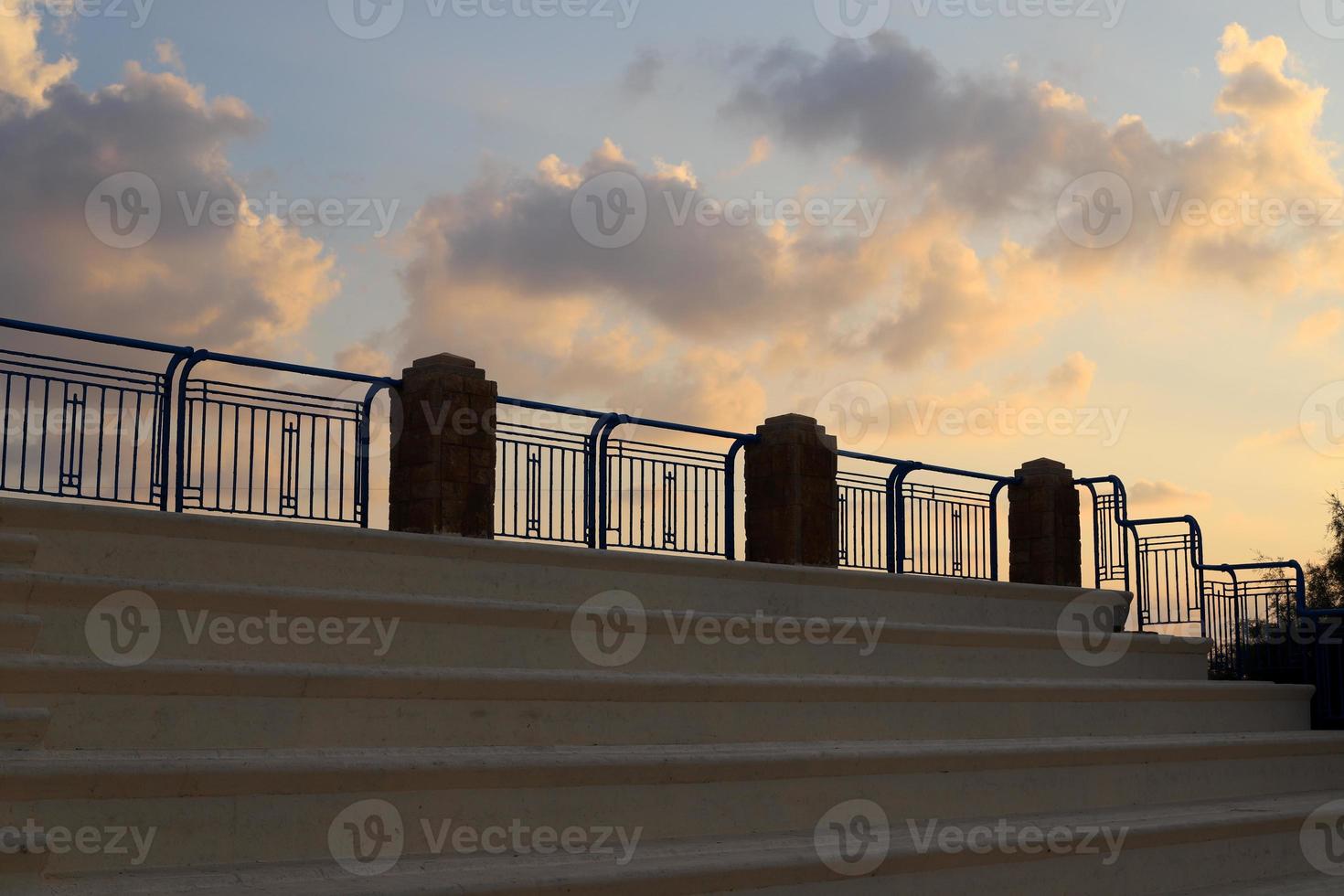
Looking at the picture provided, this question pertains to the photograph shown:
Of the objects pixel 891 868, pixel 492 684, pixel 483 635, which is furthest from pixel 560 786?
pixel 891 868

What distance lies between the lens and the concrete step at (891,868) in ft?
19.3

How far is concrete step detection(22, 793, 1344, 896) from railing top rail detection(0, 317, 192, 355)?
15.5 feet

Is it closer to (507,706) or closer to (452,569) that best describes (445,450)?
(452,569)

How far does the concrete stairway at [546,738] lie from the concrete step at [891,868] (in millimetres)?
24

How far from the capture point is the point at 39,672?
21.0ft

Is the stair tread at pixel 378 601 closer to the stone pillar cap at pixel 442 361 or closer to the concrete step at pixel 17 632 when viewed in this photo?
the concrete step at pixel 17 632

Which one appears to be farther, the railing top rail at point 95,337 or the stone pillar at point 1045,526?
the stone pillar at point 1045,526

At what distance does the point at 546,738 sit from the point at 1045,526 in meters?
10.0

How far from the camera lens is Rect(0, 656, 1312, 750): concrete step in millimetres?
6586

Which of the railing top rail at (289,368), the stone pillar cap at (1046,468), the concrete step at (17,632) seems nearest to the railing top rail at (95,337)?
the railing top rail at (289,368)

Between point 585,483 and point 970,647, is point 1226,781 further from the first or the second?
point 585,483

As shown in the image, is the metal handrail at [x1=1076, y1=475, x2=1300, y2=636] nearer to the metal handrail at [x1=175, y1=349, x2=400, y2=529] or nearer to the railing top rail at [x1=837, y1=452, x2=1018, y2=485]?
the railing top rail at [x1=837, y1=452, x2=1018, y2=485]

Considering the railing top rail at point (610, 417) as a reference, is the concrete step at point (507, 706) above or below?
below

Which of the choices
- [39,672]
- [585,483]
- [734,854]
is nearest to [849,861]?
[734,854]
